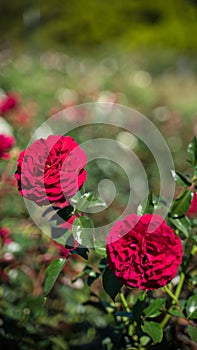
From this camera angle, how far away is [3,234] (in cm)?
179

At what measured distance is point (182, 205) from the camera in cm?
138

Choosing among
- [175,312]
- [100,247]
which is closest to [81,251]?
[100,247]

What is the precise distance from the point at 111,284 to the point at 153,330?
0.14 m

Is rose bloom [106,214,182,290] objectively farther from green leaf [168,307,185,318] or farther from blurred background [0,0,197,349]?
blurred background [0,0,197,349]

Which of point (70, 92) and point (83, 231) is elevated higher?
point (83, 231)

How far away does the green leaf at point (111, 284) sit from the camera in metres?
1.21

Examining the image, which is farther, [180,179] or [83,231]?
[180,179]

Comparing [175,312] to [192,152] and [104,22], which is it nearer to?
[192,152]

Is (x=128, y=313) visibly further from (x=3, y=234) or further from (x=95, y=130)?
(x=95, y=130)

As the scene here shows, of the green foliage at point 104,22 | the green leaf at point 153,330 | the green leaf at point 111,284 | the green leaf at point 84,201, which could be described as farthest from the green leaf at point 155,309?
the green foliage at point 104,22

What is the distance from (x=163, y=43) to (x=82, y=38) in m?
3.39

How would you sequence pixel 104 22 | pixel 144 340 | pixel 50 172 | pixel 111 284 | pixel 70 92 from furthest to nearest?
pixel 104 22
pixel 70 92
pixel 144 340
pixel 111 284
pixel 50 172

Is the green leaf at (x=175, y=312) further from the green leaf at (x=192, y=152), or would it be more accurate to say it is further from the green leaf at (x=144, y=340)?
the green leaf at (x=192, y=152)

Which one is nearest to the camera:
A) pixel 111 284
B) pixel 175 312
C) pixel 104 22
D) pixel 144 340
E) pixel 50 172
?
pixel 50 172
